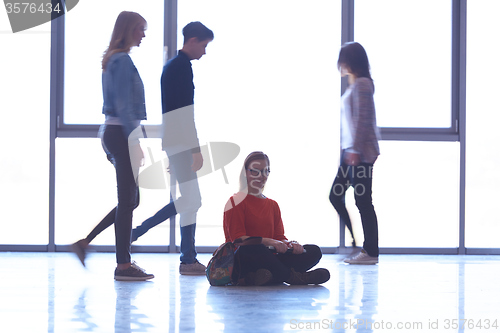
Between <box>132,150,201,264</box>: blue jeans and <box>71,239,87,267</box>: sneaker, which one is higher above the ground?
<box>132,150,201,264</box>: blue jeans

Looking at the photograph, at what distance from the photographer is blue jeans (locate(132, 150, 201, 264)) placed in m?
2.94

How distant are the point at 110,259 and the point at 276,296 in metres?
1.59

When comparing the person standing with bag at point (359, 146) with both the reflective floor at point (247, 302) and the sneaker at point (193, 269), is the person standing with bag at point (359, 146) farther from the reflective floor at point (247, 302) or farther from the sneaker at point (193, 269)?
the sneaker at point (193, 269)

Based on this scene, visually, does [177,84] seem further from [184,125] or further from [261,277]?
[261,277]

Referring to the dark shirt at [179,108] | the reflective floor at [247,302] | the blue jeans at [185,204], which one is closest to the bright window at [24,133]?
the reflective floor at [247,302]

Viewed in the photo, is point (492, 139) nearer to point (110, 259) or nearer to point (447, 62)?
point (447, 62)

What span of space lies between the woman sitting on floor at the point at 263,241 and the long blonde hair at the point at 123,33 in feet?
2.77

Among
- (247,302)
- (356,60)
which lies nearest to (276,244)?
(247,302)

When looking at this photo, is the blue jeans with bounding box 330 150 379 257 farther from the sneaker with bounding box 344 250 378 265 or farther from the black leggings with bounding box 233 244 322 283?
the black leggings with bounding box 233 244 322 283

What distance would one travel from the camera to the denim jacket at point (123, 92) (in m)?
2.72

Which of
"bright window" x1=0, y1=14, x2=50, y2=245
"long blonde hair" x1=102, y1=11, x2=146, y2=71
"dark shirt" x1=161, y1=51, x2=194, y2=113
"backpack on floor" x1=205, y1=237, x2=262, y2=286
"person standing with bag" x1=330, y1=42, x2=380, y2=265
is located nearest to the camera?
"backpack on floor" x1=205, y1=237, x2=262, y2=286

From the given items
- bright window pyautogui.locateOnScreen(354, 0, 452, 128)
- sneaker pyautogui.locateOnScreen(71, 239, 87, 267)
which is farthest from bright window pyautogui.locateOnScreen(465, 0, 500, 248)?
sneaker pyautogui.locateOnScreen(71, 239, 87, 267)

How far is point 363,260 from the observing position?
3529 mm

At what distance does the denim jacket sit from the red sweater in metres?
0.63
